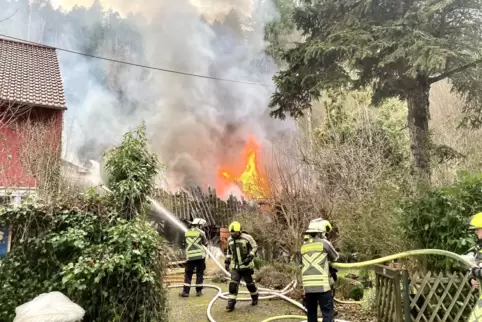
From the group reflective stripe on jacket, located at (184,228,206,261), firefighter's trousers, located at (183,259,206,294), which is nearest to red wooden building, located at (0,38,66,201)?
reflective stripe on jacket, located at (184,228,206,261)

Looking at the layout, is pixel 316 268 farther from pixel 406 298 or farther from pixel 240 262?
pixel 240 262

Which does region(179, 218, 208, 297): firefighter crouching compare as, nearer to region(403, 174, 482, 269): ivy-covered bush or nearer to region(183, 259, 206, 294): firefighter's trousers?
region(183, 259, 206, 294): firefighter's trousers

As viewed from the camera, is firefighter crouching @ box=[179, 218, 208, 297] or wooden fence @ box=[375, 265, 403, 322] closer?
wooden fence @ box=[375, 265, 403, 322]

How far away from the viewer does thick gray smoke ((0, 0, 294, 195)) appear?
982 inches

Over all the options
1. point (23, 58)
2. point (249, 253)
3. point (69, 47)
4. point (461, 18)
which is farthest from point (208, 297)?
point (69, 47)

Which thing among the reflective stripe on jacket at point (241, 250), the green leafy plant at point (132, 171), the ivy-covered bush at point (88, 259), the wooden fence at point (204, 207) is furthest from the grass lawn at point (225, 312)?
the wooden fence at point (204, 207)

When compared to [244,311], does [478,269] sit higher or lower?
higher

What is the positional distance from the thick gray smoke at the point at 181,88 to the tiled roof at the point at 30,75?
6.03m

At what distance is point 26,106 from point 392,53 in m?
12.4

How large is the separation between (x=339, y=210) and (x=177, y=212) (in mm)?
7792

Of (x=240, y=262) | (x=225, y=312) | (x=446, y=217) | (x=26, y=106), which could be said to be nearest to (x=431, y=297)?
(x=446, y=217)

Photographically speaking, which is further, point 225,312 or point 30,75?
point 30,75

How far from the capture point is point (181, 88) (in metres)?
26.8

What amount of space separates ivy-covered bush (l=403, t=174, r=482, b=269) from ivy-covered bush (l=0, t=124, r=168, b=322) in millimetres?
3865
